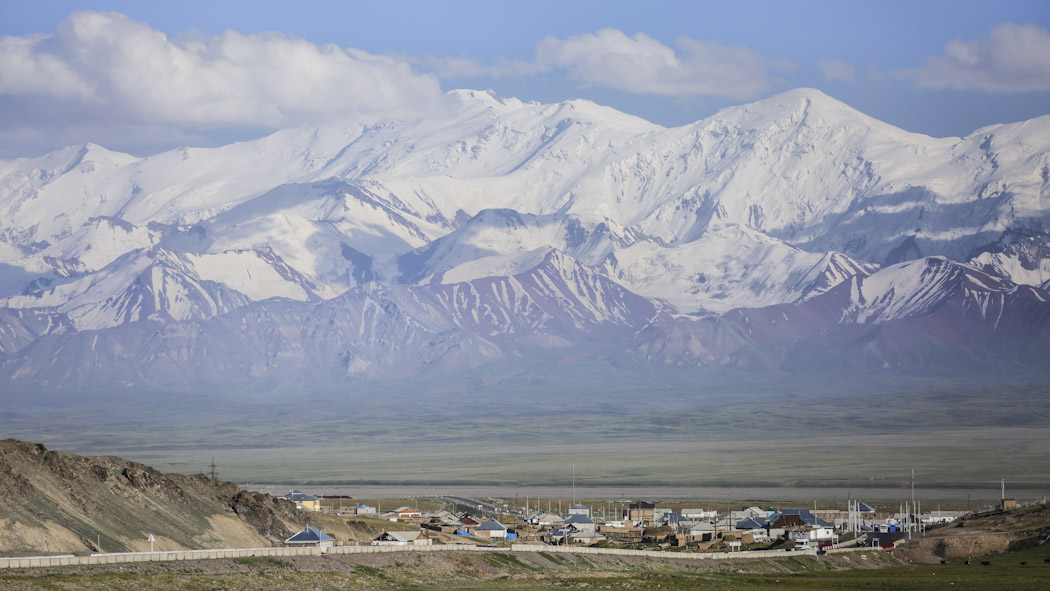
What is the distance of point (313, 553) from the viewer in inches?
3420

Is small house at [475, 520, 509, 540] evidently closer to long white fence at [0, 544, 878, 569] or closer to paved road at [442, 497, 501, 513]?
long white fence at [0, 544, 878, 569]

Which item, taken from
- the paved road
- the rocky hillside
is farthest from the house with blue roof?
the paved road

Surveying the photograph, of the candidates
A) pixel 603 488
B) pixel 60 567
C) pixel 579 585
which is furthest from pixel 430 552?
pixel 603 488

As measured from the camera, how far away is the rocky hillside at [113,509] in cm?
8131

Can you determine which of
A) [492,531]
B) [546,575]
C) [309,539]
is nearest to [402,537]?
[492,531]

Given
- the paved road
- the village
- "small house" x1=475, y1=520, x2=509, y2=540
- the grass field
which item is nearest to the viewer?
the grass field

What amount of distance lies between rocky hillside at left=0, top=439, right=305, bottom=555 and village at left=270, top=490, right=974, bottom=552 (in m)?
4.78

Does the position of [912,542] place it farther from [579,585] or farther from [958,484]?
[958,484]

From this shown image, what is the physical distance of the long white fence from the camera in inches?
2869

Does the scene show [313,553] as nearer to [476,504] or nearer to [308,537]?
[308,537]

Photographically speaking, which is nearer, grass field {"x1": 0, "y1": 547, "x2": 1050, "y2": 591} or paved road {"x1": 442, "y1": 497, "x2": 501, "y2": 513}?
grass field {"x1": 0, "y1": 547, "x2": 1050, "y2": 591}

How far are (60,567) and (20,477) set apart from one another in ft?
50.5

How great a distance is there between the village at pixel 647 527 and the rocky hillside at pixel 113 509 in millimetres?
4783

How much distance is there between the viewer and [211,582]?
7306 cm
